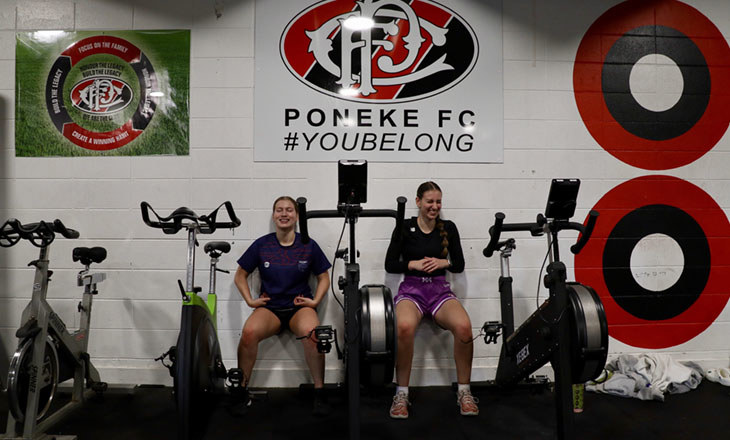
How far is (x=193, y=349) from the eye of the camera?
2297 millimetres

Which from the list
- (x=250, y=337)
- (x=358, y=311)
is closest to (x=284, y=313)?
(x=250, y=337)

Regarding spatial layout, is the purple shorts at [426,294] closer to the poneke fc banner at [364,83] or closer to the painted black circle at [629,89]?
the poneke fc banner at [364,83]

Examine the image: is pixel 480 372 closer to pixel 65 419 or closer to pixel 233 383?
pixel 233 383

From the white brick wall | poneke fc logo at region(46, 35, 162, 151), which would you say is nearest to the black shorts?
the white brick wall

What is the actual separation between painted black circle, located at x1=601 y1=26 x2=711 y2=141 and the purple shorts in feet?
6.23

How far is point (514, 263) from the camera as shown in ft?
10.6

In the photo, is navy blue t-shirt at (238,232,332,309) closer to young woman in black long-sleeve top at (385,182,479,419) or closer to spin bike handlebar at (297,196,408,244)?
young woman in black long-sleeve top at (385,182,479,419)

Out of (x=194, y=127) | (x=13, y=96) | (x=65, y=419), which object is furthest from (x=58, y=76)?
(x=65, y=419)

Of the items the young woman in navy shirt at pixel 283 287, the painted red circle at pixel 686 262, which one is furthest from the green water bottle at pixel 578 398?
the young woman in navy shirt at pixel 283 287

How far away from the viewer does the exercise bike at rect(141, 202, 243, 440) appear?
2234 mm

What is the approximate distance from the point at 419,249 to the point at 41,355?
7.41 ft

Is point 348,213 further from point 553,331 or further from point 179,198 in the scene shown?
point 179,198

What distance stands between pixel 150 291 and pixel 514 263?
2.70m

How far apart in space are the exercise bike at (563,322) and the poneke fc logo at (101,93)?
2657mm
